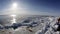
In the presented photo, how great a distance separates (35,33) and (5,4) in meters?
0.41

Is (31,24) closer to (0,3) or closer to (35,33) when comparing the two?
(35,33)

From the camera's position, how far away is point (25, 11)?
3.05ft

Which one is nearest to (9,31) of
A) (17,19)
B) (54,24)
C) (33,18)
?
(17,19)

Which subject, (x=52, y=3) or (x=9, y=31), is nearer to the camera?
(x=9, y=31)

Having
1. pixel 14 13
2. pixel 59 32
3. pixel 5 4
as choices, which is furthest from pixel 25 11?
pixel 59 32

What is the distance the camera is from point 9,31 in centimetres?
82

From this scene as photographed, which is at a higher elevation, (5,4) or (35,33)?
(5,4)

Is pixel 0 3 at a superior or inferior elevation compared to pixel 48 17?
superior

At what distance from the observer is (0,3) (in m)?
0.93

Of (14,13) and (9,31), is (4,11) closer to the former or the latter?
(14,13)

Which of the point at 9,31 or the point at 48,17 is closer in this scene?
the point at 9,31

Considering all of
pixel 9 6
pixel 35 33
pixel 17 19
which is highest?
pixel 9 6

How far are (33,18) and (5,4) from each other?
1.01 feet

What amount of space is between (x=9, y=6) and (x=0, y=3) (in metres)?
0.09
